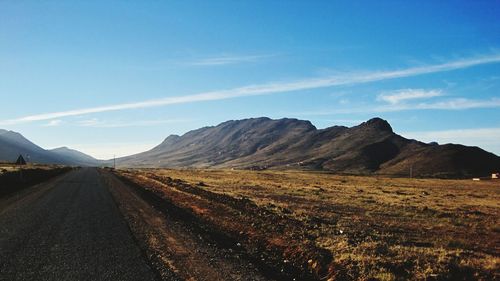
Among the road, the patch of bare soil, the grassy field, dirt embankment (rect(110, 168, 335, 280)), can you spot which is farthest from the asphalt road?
the grassy field

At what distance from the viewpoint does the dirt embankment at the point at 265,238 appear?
12211mm

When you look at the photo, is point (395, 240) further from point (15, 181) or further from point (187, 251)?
point (15, 181)

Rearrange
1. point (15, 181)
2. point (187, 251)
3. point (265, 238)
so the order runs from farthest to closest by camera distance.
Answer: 1. point (15, 181)
2. point (265, 238)
3. point (187, 251)

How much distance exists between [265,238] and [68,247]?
643 centimetres

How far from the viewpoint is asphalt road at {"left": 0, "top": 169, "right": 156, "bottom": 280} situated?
11.0 m

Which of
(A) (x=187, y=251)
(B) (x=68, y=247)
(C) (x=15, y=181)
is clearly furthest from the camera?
(C) (x=15, y=181)

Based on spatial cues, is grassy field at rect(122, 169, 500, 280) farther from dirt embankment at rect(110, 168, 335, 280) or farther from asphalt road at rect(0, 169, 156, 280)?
asphalt road at rect(0, 169, 156, 280)

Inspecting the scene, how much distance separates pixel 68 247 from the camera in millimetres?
14008

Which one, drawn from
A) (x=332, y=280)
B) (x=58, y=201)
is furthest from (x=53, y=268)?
(x=58, y=201)

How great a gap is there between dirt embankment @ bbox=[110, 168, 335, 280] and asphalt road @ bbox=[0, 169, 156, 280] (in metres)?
3.07

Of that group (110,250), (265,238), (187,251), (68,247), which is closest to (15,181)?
(68,247)

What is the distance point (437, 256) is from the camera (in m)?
14.0

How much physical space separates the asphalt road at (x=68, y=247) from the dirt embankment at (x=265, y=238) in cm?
307

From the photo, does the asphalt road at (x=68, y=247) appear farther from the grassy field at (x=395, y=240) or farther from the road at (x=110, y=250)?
the grassy field at (x=395, y=240)
